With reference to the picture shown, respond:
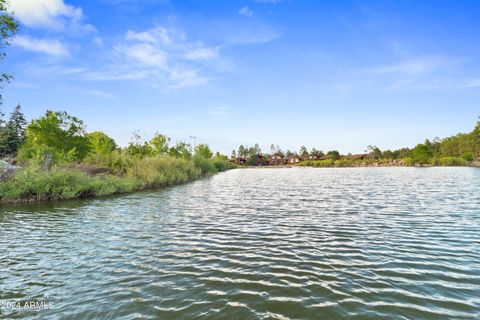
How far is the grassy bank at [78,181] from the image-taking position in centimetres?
1638

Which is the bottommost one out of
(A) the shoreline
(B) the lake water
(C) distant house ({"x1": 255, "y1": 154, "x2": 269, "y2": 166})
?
(B) the lake water

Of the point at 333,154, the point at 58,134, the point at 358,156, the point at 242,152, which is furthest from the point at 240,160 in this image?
the point at 58,134

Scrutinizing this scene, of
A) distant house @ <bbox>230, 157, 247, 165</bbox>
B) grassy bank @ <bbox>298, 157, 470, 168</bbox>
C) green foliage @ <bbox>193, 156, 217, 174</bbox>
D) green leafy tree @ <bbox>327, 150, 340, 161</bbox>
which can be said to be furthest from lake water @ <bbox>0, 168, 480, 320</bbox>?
green leafy tree @ <bbox>327, 150, 340, 161</bbox>

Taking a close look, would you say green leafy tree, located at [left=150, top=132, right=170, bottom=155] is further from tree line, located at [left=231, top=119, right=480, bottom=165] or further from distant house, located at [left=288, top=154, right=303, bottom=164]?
distant house, located at [left=288, top=154, right=303, bottom=164]

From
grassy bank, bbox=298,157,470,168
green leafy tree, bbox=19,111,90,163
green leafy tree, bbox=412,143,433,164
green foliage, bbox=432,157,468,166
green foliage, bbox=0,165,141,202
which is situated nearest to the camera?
green foliage, bbox=0,165,141,202

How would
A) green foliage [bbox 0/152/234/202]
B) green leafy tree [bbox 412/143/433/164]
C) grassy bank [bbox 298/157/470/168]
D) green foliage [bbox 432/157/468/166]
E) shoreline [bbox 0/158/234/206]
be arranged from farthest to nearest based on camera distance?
green leafy tree [bbox 412/143/433/164] < grassy bank [bbox 298/157/470/168] < green foliage [bbox 432/157/468/166] < green foliage [bbox 0/152/234/202] < shoreline [bbox 0/158/234/206]

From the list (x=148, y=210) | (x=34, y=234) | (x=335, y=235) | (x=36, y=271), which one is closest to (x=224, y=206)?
(x=148, y=210)

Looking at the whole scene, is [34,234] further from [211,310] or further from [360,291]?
[360,291]

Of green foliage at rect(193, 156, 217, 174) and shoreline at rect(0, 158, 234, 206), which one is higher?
green foliage at rect(193, 156, 217, 174)

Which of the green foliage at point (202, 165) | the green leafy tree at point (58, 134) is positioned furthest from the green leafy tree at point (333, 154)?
the green leafy tree at point (58, 134)

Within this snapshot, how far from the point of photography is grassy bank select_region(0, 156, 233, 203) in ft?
53.7

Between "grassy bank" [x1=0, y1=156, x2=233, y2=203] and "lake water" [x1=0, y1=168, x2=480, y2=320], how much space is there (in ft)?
21.4

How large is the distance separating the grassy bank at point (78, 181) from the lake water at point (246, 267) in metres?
6.51

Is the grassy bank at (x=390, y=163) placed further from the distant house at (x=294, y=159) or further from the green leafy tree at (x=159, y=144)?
the green leafy tree at (x=159, y=144)
